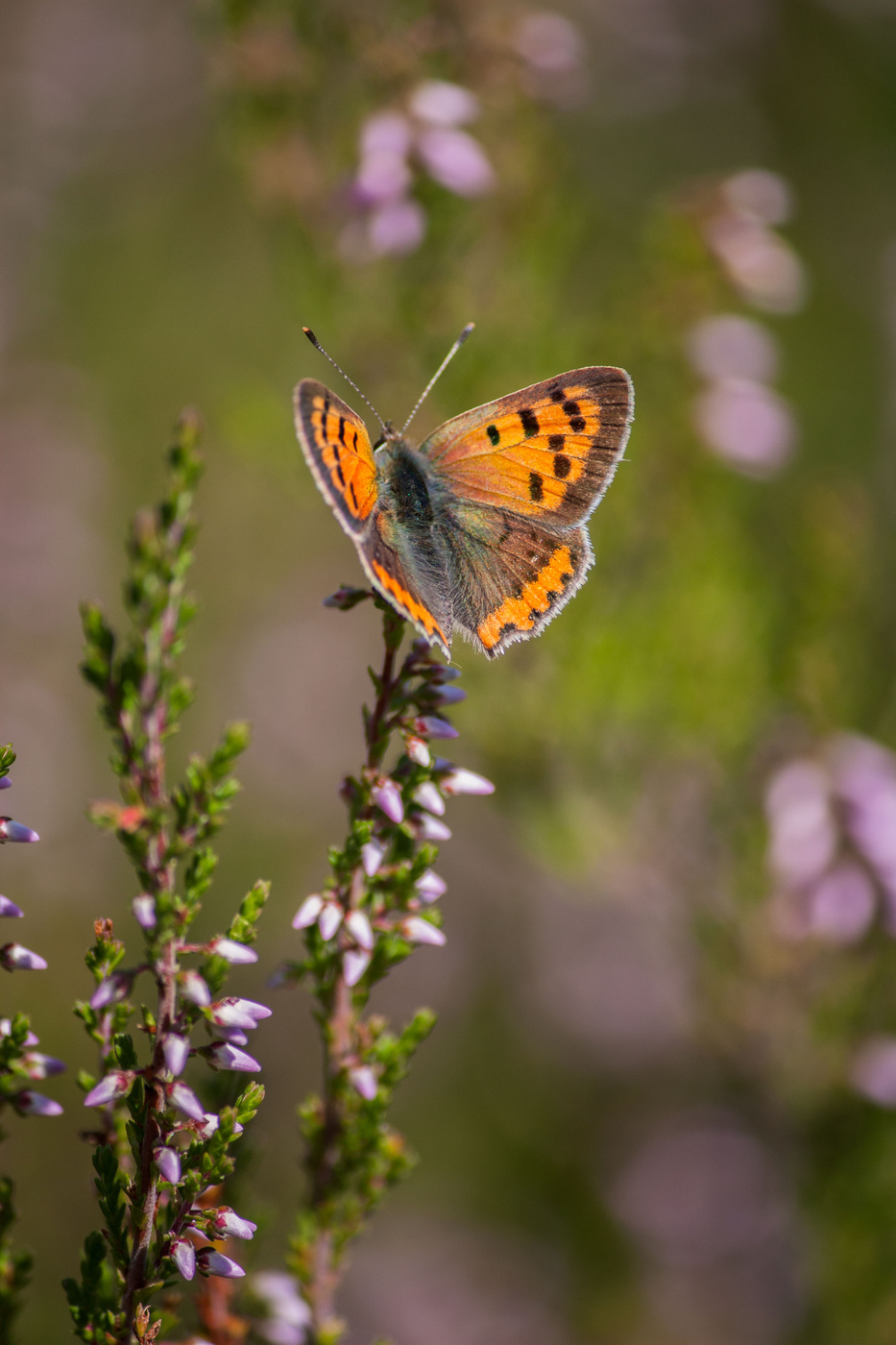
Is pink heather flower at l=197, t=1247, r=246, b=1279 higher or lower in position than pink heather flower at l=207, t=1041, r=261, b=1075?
lower

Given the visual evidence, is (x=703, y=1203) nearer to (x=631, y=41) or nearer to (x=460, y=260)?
(x=460, y=260)

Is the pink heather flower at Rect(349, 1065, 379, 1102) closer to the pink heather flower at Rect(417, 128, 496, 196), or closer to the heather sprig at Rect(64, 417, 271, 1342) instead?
the heather sprig at Rect(64, 417, 271, 1342)

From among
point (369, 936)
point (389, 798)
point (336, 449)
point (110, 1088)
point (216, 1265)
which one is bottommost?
point (216, 1265)

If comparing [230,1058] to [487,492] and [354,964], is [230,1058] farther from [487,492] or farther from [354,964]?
[487,492]

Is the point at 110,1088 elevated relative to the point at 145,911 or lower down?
lower down

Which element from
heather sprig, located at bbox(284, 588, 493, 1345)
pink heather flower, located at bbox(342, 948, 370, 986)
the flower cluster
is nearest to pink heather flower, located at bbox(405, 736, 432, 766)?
heather sprig, located at bbox(284, 588, 493, 1345)

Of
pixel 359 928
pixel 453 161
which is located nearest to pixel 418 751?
pixel 359 928
